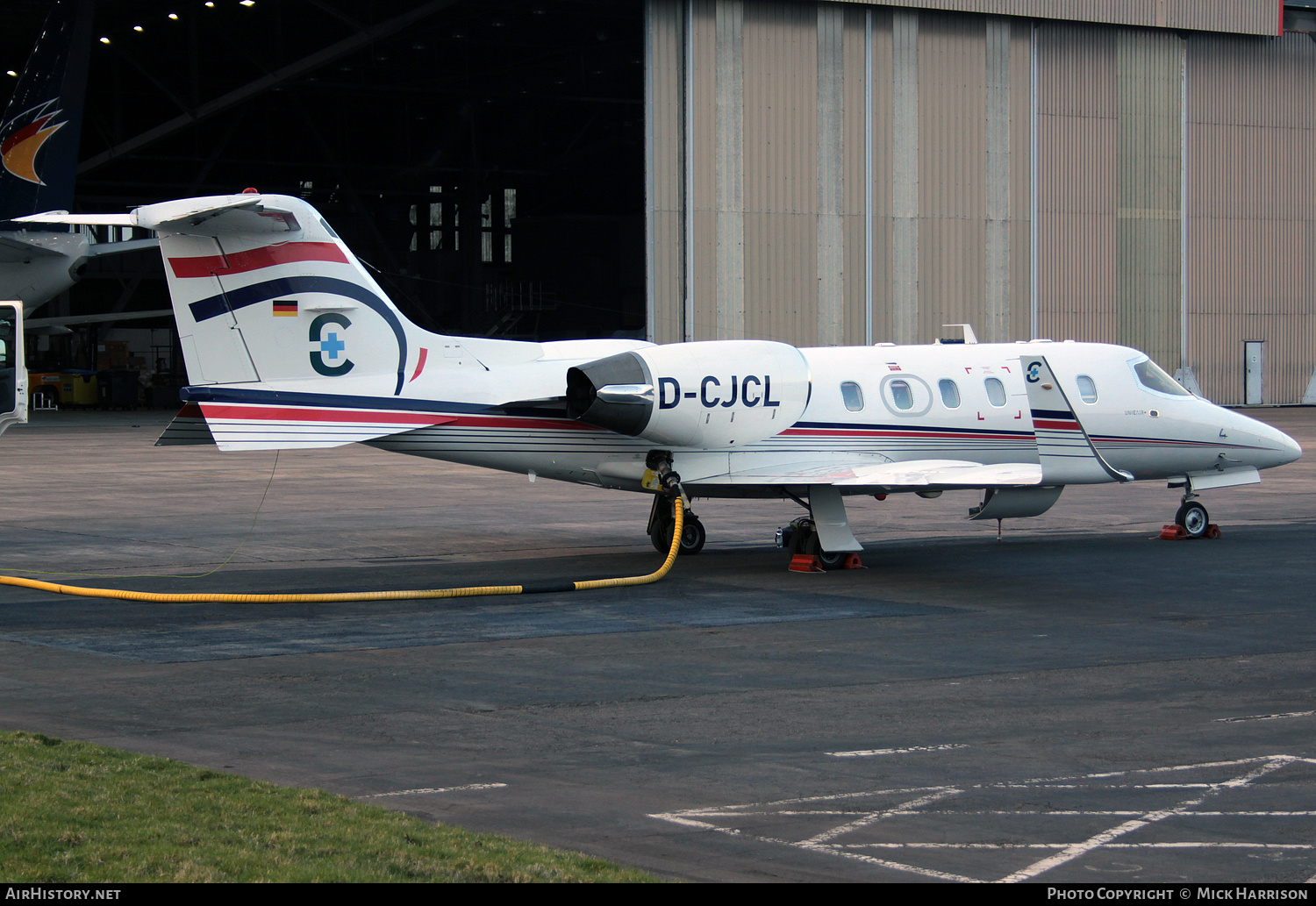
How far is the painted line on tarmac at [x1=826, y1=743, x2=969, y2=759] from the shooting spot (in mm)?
9781

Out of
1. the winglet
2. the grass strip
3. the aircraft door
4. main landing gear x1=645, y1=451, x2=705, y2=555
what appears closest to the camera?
the grass strip

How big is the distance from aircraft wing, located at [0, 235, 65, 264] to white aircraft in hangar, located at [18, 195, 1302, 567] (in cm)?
3203

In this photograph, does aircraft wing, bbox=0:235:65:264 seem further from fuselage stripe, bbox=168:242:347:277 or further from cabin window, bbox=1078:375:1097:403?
cabin window, bbox=1078:375:1097:403

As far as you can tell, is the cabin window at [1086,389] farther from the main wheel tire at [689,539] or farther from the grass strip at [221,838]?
the grass strip at [221,838]

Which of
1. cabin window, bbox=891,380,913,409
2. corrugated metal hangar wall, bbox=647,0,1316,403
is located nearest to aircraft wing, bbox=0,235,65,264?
corrugated metal hangar wall, bbox=647,0,1316,403

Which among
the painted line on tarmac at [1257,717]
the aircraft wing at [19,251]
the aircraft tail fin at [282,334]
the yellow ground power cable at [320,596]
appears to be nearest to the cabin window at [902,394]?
the yellow ground power cable at [320,596]

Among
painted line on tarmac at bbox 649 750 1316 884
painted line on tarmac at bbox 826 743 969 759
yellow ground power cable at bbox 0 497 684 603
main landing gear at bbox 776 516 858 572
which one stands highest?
main landing gear at bbox 776 516 858 572

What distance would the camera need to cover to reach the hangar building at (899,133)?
156 feet

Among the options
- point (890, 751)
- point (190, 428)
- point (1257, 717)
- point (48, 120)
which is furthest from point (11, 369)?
point (48, 120)

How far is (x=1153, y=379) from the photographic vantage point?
2295cm

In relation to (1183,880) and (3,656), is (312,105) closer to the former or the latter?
(3,656)

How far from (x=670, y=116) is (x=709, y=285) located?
5.45 metres

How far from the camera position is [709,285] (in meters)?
47.6

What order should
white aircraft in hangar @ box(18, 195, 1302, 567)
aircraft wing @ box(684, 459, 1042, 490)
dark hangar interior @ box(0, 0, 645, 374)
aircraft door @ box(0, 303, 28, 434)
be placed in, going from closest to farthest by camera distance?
aircraft door @ box(0, 303, 28, 434)
white aircraft in hangar @ box(18, 195, 1302, 567)
aircraft wing @ box(684, 459, 1042, 490)
dark hangar interior @ box(0, 0, 645, 374)
